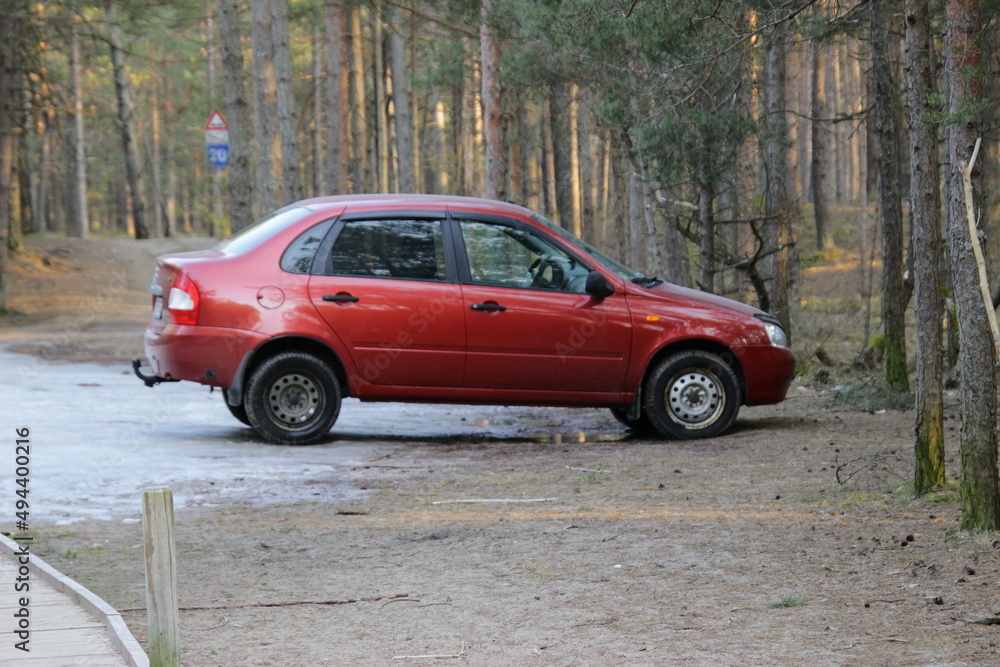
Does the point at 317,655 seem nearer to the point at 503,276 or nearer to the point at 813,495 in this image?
the point at 813,495

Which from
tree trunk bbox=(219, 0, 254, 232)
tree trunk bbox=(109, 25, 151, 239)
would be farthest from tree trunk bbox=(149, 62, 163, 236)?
tree trunk bbox=(219, 0, 254, 232)

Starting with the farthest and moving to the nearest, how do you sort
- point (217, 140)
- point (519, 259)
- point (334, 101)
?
point (334, 101)
point (217, 140)
point (519, 259)

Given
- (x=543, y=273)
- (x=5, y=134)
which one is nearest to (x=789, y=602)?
(x=543, y=273)

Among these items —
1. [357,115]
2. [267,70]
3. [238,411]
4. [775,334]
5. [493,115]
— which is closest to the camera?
[775,334]

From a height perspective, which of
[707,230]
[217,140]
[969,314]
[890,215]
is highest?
[217,140]

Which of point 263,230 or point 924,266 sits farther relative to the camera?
point 263,230

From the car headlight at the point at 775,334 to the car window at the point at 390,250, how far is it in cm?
295

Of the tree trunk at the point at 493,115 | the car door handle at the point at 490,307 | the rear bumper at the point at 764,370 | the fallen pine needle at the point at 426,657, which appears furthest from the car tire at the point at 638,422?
the tree trunk at the point at 493,115

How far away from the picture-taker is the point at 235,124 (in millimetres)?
20281

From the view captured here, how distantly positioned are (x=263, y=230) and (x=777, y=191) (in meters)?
8.38

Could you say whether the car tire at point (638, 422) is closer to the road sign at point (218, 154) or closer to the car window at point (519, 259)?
the car window at point (519, 259)

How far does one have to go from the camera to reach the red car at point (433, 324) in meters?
9.37

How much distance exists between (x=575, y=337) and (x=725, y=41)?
312cm

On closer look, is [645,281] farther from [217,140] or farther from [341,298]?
[217,140]
